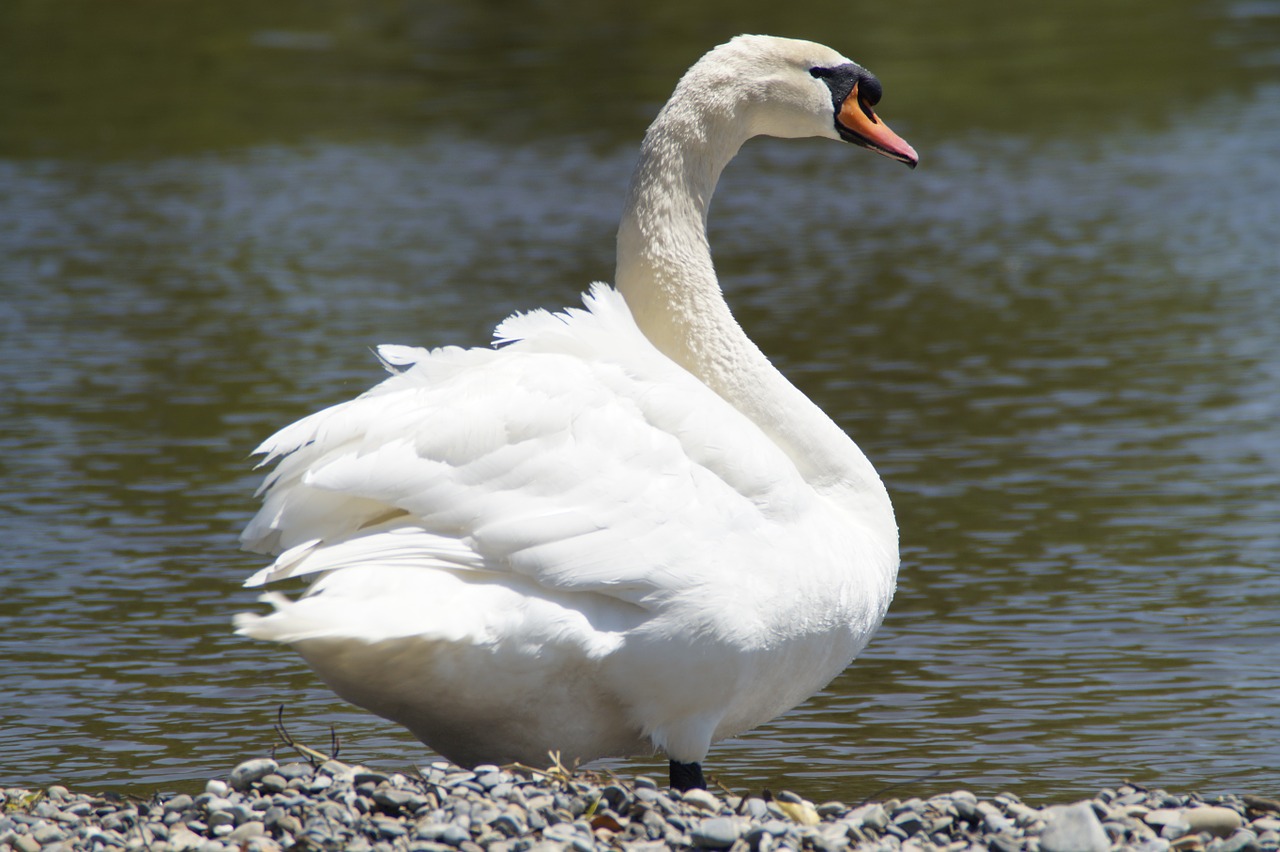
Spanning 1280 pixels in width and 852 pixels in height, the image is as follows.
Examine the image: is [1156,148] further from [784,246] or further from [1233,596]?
[1233,596]

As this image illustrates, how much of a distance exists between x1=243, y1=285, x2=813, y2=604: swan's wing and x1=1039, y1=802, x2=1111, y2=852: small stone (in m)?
1.03

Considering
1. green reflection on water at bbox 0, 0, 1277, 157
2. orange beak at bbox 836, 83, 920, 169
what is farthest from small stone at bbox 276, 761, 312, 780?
green reflection on water at bbox 0, 0, 1277, 157

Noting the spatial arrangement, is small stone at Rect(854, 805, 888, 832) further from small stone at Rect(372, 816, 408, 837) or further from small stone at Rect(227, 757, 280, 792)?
small stone at Rect(227, 757, 280, 792)

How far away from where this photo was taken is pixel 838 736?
6.51 m

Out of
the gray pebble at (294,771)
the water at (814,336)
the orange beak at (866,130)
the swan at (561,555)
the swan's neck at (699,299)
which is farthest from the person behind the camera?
the water at (814,336)

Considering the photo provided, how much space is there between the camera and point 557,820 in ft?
15.1

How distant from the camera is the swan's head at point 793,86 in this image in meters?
5.97

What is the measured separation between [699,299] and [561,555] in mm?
1385

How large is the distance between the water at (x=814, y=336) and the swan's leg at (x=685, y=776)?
90 cm

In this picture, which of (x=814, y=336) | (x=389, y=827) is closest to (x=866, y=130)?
(x=389, y=827)

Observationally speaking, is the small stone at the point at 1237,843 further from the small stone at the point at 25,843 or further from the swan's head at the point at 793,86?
the small stone at the point at 25,843

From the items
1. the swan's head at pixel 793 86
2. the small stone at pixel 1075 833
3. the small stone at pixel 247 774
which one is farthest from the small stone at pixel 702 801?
the swan's head at pixel 793 86

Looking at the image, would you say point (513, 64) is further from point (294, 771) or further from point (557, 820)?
Answer: point (557, 820)

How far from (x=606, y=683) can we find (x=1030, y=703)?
2.35 m
